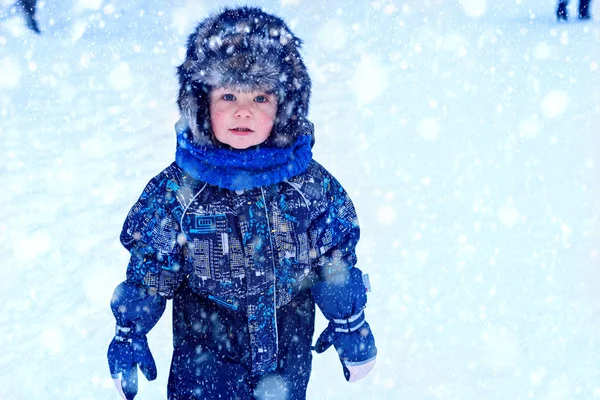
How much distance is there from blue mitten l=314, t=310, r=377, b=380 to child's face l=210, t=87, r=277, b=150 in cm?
61

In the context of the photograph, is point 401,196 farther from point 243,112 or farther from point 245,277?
point 243,112

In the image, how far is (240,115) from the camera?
1600 mm

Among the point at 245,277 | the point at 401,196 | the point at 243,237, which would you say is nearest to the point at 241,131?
the point at 243,237

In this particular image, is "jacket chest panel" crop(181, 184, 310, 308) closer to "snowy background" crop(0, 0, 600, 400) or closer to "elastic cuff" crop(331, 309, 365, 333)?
"elastic cuff" crop(331, 309, 365, 333)

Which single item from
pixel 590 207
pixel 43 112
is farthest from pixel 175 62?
pixel 590 207

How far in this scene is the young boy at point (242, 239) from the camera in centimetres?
162

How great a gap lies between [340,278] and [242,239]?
1.09 feet

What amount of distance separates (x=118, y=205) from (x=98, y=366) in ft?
4.35

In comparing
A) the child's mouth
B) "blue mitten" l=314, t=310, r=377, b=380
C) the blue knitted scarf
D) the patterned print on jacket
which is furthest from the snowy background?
the child's mouth

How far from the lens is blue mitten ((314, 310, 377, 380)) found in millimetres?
1901

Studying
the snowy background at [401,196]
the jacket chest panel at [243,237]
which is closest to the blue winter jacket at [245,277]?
Answer: the jacket chest panel at [243,237]

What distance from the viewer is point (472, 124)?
5156 millimetres

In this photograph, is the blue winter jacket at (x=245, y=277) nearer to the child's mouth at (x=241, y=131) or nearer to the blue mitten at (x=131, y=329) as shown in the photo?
the blue mitten at (x=131, y=329)

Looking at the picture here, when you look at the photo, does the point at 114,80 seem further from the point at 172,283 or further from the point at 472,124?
the point at 172,283
